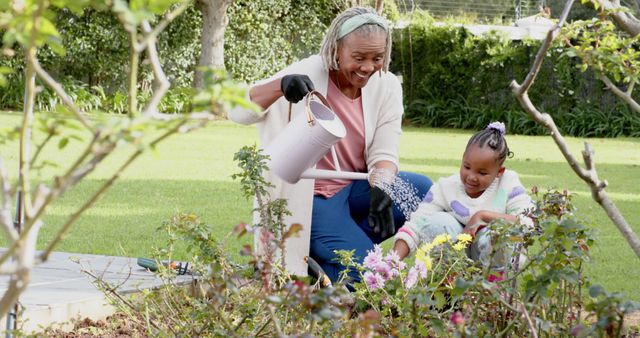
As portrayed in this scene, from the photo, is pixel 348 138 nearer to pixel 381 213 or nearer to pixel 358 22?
pixel 381 213

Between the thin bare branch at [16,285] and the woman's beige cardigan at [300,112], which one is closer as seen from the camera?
the thin bare branch at [16,285]

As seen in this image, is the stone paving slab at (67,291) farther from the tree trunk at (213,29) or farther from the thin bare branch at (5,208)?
the tree trunk at (213,29)

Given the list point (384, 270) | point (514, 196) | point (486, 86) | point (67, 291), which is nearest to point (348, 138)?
point (514, 196)

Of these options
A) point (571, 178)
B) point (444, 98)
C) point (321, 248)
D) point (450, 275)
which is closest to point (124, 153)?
point (571, 178)

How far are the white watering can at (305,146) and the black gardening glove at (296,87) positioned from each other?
1.0 inches

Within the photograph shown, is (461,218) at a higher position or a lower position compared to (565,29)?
lower

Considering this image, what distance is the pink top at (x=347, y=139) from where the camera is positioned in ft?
14.4

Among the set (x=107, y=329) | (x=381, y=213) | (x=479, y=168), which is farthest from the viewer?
(x=381, y=213)

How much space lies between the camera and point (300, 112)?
159 inches

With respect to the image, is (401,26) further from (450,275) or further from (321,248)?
(450,275)

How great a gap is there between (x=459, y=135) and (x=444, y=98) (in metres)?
2.70

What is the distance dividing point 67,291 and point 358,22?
57.7 inches

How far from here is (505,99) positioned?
63.7 ft

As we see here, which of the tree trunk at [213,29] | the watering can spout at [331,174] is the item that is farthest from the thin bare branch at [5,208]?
the tree trunk at [213,29]
